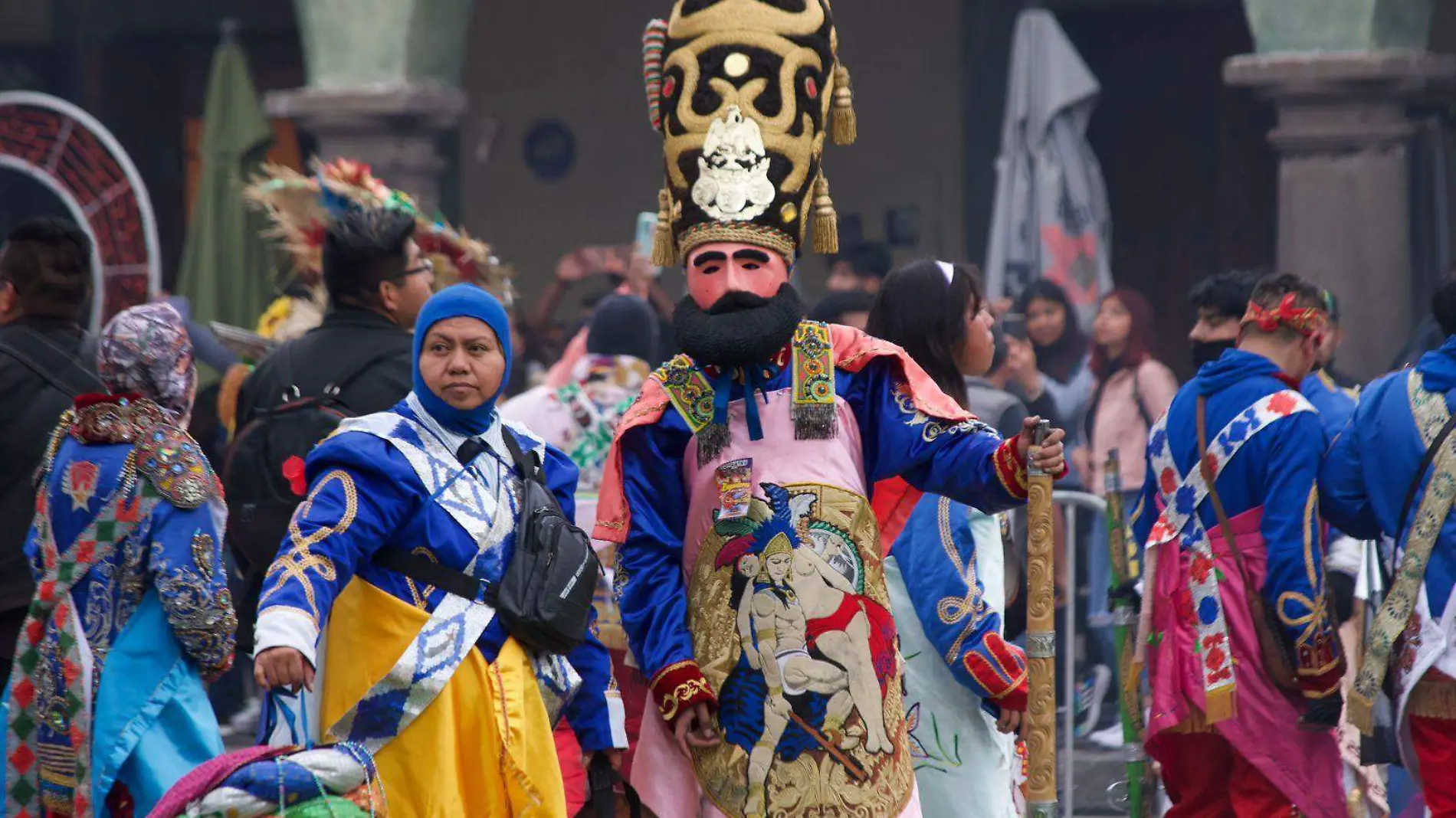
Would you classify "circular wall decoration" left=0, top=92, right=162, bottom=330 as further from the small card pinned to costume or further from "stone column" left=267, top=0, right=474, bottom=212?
the small card pinned to costume

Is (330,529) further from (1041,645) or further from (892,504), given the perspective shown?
(1041,645)

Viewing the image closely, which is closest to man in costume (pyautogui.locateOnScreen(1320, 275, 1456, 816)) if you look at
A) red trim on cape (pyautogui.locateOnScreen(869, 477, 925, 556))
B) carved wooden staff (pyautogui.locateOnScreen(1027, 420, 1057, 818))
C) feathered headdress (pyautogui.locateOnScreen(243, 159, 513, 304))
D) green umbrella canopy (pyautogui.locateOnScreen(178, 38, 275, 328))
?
red trim on cape (pyautogui.locateOnScreen(869, 477, 925, 556))

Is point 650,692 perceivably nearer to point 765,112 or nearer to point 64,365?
point 765,112

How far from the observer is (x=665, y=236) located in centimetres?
486

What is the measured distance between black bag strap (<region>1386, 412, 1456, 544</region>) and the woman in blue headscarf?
236 cm

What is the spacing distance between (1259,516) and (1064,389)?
4451 mm

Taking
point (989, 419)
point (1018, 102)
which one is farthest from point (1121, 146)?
point (989, 419)

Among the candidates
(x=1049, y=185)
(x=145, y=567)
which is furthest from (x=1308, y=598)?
(x=1049, y=185)

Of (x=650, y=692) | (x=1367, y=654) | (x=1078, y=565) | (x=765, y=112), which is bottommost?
(x=1078, y=565)

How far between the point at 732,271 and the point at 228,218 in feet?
25.0

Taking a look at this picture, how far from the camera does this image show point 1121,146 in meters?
12.6

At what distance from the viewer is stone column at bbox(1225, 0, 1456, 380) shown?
1035 centimetres

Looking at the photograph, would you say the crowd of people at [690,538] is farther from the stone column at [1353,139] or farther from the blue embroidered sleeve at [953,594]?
the stone column at [1353,139]

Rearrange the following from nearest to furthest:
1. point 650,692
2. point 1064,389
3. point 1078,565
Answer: point 650,692 < point 1078,565 < point 1064,389
